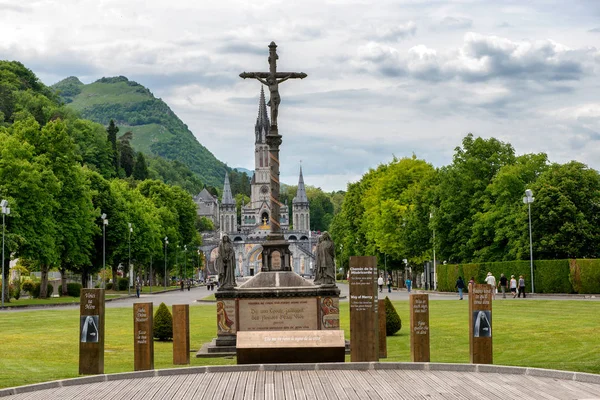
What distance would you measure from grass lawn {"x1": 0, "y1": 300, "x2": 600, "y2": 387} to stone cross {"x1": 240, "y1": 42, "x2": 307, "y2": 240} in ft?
15.5

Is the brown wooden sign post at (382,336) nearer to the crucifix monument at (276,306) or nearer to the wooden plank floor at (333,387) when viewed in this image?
the crucifix monument at (276,306)

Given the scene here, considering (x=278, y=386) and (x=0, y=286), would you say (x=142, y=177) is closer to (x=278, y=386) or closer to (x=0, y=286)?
(x=0, y=286)

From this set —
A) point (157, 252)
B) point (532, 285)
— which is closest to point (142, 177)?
point (157, 252)

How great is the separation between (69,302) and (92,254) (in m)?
17.0

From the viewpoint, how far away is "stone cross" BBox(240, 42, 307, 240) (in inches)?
1200

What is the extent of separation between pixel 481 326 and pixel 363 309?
251cm

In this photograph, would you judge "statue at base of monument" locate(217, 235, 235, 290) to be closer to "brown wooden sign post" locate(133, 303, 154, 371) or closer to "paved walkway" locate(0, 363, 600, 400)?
"brown wooden sign post" locate(133, 303, 154, 371)

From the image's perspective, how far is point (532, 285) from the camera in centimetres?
6062

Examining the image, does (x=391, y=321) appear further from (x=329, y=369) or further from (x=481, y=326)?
(x=329, y=369)

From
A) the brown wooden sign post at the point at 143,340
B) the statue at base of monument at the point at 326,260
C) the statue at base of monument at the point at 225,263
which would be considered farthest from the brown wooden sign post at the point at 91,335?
the statue at base of monument at the point at 326,260

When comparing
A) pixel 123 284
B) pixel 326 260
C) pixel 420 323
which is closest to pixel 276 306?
pixel 326 260

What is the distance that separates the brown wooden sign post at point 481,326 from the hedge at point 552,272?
38.0 meters

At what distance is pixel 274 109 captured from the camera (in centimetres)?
3066

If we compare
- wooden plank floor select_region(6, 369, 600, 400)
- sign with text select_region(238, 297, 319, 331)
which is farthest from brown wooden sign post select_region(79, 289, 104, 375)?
sign with text select_region(238, 297, 319, 331)
